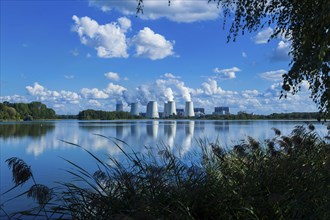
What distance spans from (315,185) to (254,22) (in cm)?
379

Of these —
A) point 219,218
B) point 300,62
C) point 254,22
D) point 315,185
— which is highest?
point 254,22

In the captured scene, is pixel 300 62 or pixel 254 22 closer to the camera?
pixel 300 62

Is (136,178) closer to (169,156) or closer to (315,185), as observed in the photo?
(169,156)

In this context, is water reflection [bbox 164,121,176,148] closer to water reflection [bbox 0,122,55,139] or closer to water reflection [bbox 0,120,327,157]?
water reflection [bbox 0,120,327,157]

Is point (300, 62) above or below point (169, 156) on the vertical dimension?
above

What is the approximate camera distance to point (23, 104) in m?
182

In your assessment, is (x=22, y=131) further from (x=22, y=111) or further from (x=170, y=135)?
(x=22, y=111)

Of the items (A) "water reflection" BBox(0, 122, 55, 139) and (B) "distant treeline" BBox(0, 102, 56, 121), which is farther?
(B) "distant treeline" BBox(0, 102, 56, 121)

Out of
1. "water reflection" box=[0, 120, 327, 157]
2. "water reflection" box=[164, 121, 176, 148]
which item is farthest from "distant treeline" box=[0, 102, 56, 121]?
"water reflection" box=[164, 121, 176, 148]

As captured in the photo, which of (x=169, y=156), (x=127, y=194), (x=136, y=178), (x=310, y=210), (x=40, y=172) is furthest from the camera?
(x=40, y=172)

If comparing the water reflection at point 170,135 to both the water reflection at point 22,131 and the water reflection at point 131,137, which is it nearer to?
the water reflection at point 131,137

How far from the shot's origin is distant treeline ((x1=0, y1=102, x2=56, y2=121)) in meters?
156

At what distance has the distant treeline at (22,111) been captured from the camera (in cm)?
15588

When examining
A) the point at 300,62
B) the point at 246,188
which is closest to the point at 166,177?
the point at 246,188
